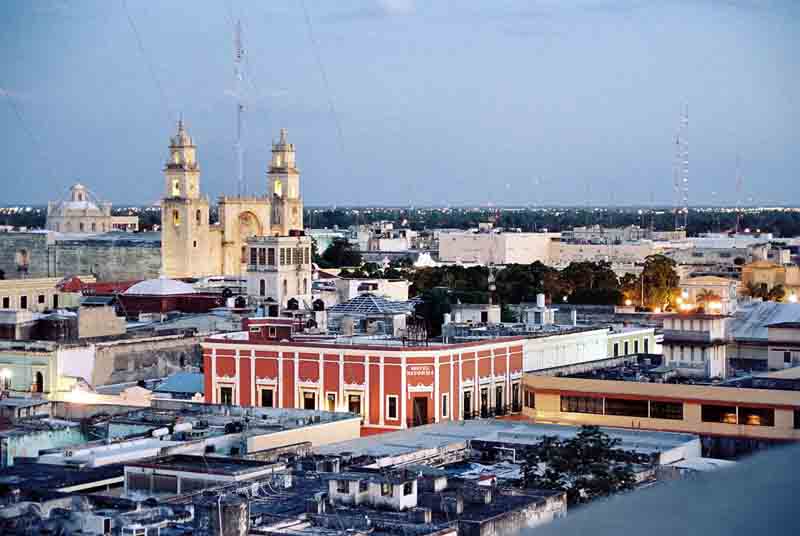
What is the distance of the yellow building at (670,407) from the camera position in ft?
66.7

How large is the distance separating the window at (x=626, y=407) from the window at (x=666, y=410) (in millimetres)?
141

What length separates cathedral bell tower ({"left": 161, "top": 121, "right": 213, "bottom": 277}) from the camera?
58.4 m

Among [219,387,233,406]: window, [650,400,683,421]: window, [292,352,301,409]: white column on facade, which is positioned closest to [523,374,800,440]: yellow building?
[650,400,683,421]: window

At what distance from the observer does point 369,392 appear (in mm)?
23734

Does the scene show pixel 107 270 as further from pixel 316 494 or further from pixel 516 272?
pixel 316 494

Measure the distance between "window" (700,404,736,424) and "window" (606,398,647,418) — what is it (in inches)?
36.6

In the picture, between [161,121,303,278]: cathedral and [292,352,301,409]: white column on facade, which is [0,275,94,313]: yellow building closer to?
[161,121,303,278]: cathedral

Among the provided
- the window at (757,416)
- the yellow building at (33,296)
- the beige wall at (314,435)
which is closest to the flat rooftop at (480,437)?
the beige wall at (314,435)

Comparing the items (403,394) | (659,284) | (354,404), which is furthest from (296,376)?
(659,284)

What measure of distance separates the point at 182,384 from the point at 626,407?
→ 9.42 metres

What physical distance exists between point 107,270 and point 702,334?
4288 cm

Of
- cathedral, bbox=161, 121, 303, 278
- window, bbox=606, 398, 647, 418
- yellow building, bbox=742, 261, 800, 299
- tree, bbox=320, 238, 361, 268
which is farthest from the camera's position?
tree, bbox=320, 238, 361, 268

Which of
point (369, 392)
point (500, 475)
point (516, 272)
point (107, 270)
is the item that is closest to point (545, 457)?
point (500, 475)

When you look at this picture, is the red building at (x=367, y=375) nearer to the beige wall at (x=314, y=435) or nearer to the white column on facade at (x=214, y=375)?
the white column on facade at (x=214, y=375)
